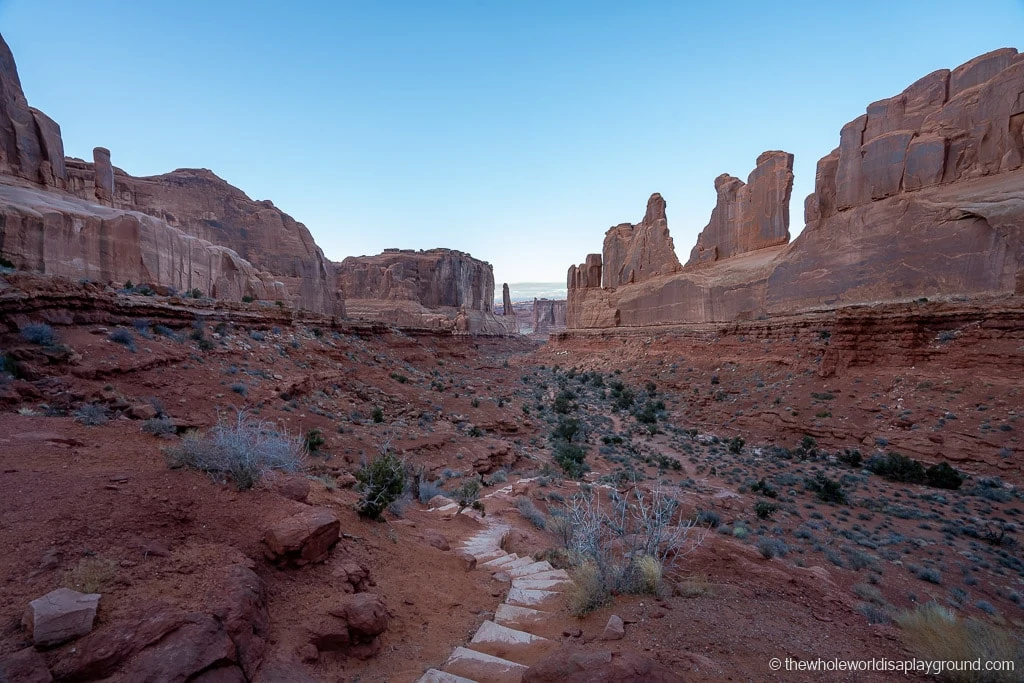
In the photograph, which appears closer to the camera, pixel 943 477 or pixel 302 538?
pixel 302 538

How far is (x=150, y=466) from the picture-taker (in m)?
4.60

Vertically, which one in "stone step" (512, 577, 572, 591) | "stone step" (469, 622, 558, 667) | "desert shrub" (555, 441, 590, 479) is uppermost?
"stone step" (469, 622, 558, 667)

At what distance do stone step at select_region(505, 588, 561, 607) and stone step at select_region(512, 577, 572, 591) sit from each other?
0.09 meters

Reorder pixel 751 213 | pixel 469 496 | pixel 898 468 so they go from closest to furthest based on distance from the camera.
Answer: pixel 469 496 → pixel 898 468 → pixel 751 213

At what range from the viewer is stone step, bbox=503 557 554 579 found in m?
5.04

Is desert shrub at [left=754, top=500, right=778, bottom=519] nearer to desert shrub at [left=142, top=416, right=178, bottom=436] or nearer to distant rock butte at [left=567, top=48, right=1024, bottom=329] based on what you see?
desert shrub at [left=142, top=416, right=178, bottom=436]

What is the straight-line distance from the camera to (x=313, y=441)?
32.3 ft

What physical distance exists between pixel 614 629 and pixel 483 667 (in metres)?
1.03

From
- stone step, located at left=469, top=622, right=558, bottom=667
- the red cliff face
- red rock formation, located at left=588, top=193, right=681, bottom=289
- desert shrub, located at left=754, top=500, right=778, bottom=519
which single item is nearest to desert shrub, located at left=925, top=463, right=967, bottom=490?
desert shrub, located at left=754, top=500, right=778, bottom=519

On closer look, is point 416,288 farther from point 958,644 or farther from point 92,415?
point 958,644

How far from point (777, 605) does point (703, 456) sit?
38.6 feet

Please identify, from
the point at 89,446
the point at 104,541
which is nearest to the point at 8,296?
the point at 89,446

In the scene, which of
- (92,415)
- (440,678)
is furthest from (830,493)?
(92,415)

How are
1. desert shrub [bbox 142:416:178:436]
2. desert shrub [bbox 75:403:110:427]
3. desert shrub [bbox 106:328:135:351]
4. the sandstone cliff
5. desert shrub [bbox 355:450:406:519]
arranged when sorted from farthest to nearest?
the sandstone cliff → desert shrub [bbox 106:328:135:351] → desert shrub [bbox 142:416:178:436] → desert shrub [bbox 75:403:110:427] → desert shrub [bbox 355:450:406:519]
